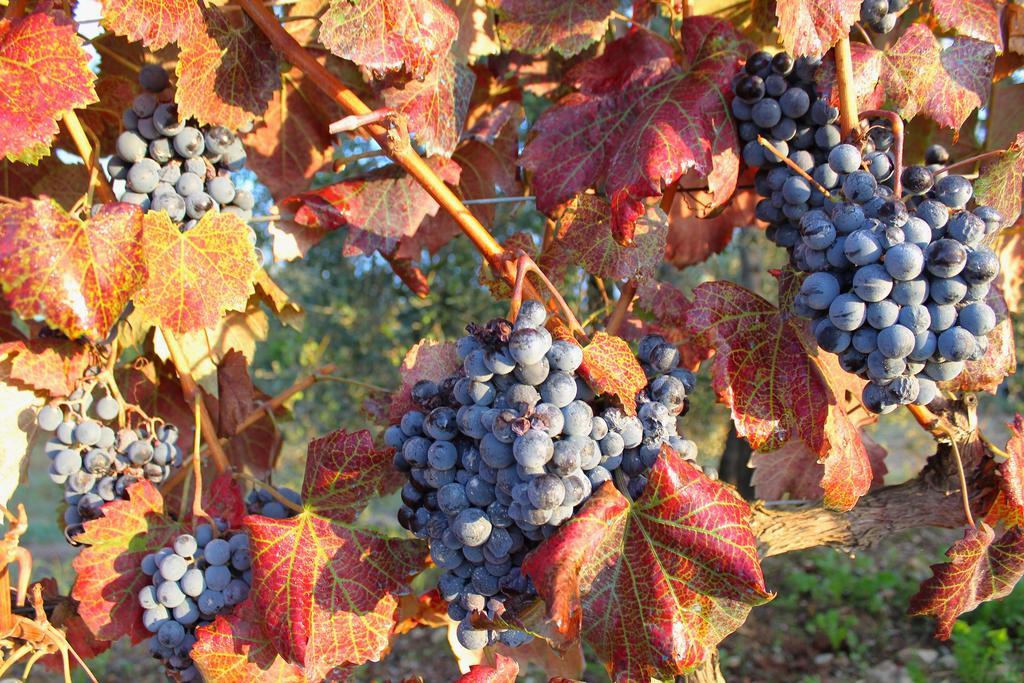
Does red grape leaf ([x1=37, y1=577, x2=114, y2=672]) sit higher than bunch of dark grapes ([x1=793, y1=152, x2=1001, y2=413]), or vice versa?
bunch of dark grapes ([x1=793, y1=152, x2=1001, y2=413])

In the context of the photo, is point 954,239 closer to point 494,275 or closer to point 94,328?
point 494,275

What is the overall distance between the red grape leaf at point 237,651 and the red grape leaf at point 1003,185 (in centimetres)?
120

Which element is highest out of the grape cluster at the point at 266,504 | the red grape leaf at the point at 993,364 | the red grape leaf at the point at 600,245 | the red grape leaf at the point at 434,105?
the red grape leaf at the point at 434,105

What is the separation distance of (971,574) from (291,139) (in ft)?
4.55

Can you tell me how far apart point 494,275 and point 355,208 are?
12.4 inches

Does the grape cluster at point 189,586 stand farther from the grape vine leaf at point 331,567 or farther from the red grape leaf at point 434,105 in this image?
the red grape leaf at point 434,105

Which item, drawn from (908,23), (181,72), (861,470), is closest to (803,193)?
(861,470)

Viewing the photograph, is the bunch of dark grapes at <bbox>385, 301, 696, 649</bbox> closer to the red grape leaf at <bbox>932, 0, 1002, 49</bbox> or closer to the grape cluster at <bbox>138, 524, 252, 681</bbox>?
the grape cluster at <bbox>138, 524, 252, 681</bbox>

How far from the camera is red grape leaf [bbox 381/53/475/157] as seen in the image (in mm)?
1122

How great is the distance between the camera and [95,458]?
1.24 meters

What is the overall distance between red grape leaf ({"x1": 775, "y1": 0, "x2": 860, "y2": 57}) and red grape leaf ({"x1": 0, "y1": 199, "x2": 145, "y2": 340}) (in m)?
0.90

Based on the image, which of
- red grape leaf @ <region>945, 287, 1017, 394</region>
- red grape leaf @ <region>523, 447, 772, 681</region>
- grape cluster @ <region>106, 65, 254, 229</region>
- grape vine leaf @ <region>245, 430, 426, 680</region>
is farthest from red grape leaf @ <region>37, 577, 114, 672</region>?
red grape leaf @ <region>945, 287, 1017, 394</region>

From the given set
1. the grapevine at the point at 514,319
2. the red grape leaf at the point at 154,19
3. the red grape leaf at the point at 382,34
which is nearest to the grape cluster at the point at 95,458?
the grapevine at the point at 514,319

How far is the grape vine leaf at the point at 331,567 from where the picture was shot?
99 cm
